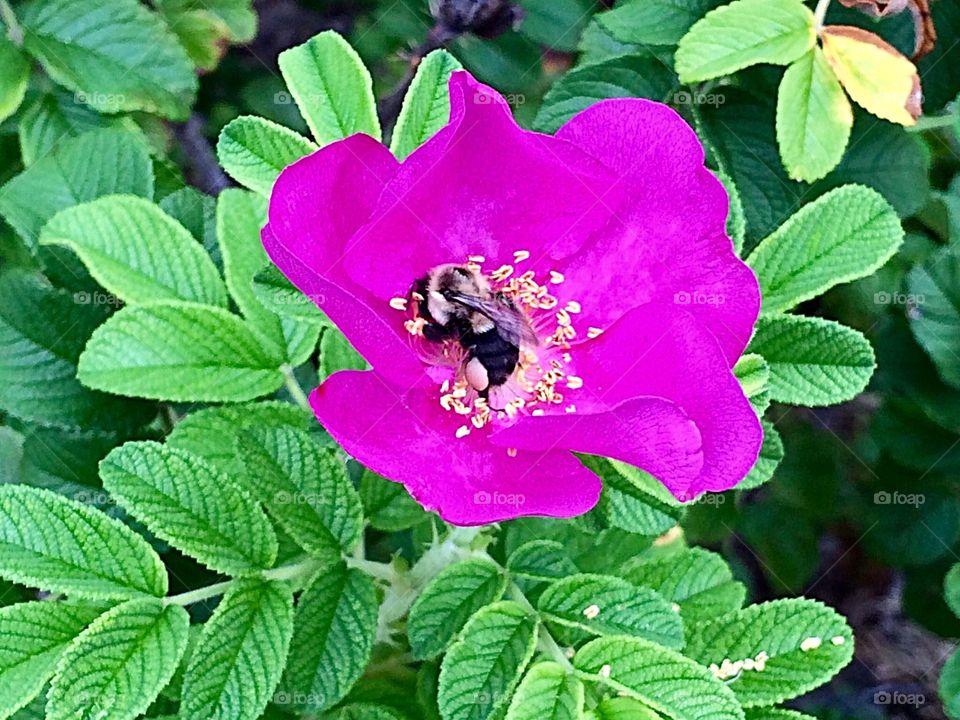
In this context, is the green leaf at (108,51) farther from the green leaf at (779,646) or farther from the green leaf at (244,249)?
the green leaf at (779,646)

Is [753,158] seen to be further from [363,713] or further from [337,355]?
[363,713]

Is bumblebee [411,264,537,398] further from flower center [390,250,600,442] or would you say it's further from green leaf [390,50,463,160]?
green leaf [390,50,463,160]

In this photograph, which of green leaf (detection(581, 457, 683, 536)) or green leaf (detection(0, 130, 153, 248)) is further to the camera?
green leaf (detection(0, 130, 153, 248))

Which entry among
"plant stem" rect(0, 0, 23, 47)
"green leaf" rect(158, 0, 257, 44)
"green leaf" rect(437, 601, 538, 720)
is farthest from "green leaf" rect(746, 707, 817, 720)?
"green leaf" rect(158, 0, 257, 44)

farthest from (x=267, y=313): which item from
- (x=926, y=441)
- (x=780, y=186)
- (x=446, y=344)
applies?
(x=926, y=441)

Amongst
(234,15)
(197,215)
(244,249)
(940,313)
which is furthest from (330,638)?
(234,15)
